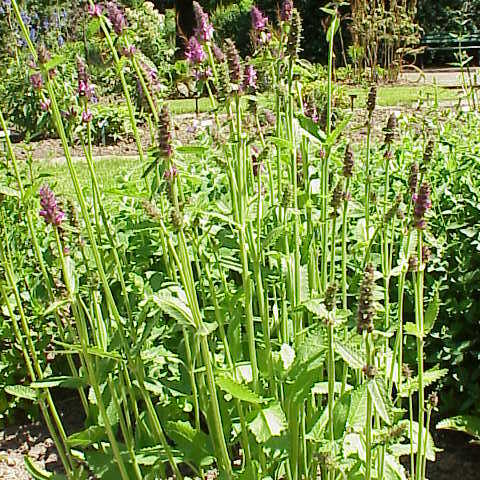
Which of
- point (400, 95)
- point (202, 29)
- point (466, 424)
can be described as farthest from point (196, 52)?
point (400, 95)

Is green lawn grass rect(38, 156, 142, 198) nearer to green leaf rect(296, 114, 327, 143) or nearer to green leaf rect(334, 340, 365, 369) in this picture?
green leaf rect(296, 114, 327, 143)

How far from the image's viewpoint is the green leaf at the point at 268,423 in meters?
1.58

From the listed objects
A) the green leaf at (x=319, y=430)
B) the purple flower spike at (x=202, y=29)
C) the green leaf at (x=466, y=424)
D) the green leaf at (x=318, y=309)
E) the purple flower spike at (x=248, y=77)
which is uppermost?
the purple flower spike at (x=202, y=29)

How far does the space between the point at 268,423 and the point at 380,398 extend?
450 millimetres

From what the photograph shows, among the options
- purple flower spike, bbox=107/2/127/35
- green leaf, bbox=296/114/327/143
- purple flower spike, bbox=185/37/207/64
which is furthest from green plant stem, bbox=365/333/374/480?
purple flower spike, bbox=107/2/127/35

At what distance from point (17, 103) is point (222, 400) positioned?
6.99 meters

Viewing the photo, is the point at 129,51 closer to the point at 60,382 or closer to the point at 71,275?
the point at 71,275

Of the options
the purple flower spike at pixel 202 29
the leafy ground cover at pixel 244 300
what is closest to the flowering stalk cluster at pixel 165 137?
the leafy ground cover at pixel 244 300

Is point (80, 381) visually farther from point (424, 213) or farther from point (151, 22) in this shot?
point (151, 22)

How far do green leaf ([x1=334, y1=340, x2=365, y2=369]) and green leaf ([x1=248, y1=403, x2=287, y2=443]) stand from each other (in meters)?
0.32

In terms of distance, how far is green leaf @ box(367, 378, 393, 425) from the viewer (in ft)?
4.00

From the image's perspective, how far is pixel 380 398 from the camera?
1.22 m

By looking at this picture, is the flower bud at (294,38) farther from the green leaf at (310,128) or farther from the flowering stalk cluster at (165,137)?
the flowering stalk cluster at (165,137)

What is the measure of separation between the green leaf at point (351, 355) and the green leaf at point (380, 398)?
71 millimetres
